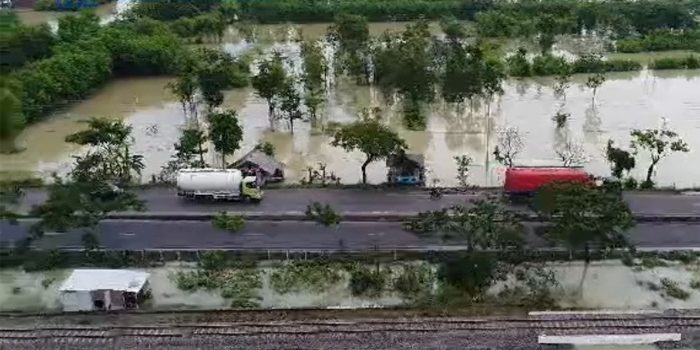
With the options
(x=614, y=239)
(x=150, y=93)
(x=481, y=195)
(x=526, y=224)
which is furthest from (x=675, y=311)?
(x=150, y=93)

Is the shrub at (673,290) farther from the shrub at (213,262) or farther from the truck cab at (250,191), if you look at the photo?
the truck cab at (250,191)

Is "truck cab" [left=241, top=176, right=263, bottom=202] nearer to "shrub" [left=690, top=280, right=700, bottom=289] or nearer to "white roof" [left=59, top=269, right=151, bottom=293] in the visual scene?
"white roof" [left=59, top=269, right=151, bottom=293]

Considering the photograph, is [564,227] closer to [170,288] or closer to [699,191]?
[699,191]

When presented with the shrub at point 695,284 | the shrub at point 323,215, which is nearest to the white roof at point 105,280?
the shrub at point 323,215

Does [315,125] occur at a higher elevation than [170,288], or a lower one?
higher

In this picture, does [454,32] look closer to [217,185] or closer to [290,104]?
[290,104]

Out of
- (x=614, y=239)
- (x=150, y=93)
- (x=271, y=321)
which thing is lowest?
(x=271, y=321)

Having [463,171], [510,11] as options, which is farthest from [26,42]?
[510,11]
